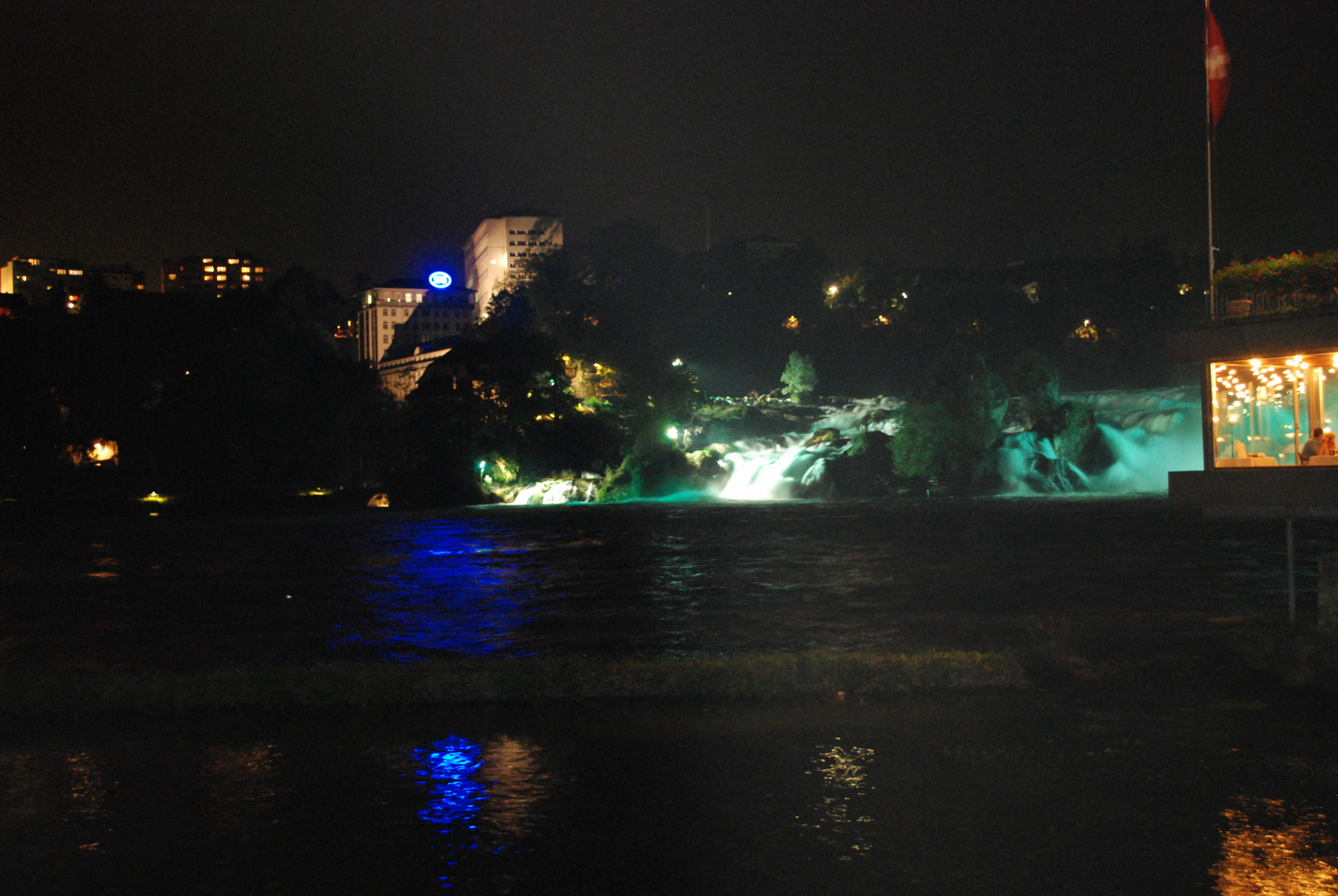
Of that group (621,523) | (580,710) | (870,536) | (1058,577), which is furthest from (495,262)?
(580,710)

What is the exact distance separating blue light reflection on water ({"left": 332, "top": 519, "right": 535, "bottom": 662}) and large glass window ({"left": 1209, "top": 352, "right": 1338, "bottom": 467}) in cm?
1679

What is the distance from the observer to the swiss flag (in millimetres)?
27906

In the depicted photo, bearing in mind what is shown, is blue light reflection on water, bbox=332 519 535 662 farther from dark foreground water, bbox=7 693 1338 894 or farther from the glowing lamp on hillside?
the glowing lamp on hillside

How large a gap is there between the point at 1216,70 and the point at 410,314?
17389cm

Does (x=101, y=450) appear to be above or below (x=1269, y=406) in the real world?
above

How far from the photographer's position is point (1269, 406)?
77.9ft

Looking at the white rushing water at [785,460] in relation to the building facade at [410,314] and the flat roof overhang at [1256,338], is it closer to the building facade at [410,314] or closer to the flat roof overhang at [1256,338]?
the flat roof overhang at [1256,338]

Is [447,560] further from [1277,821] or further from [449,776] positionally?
[1277,821]

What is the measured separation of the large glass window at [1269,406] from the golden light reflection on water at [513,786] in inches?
823

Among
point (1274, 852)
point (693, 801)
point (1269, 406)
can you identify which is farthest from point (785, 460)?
point (1274, 852)

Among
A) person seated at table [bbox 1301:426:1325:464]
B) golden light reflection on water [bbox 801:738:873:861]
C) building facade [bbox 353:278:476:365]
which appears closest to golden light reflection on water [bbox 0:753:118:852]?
golden light reflection on water [bbox 801:738:873:861]

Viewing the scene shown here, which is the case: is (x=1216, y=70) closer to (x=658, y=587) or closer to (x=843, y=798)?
(x=658, y=587)

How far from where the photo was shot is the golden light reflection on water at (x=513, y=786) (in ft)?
23.3

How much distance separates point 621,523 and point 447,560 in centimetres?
1635
